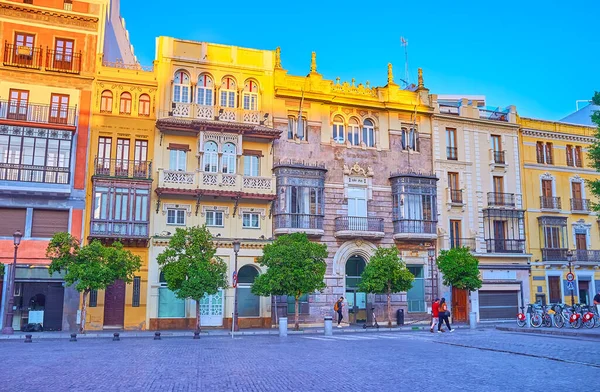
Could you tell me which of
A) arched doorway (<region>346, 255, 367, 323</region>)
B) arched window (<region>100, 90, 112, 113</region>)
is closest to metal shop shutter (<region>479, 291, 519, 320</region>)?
arched doorway (<region>346, 255, 367, 323</region>)

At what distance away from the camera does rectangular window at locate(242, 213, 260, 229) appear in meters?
32.8

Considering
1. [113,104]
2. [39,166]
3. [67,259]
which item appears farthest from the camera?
[113,104]

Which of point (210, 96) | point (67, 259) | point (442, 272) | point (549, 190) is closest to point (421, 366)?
point (67, 259)

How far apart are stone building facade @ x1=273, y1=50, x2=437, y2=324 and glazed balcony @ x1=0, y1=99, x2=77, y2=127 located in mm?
11497

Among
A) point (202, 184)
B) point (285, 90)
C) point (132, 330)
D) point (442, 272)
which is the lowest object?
point (132, 330)

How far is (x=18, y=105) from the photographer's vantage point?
2969cm

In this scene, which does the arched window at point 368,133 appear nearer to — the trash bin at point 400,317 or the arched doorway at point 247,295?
the trash bin at point 400,317

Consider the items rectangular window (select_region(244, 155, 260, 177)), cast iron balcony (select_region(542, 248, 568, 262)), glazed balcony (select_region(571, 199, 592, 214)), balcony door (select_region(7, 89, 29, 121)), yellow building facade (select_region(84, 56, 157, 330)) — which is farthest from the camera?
glazed balcony (select_region(571, 199, 592, 214))

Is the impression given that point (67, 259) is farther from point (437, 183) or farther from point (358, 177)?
point (437, 183)

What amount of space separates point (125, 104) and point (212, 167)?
592 cm

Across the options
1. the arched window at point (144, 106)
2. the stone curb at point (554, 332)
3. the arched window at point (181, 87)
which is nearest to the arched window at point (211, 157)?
the arched window at point (181, 87)

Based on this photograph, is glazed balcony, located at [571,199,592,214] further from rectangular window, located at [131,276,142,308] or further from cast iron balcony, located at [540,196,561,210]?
rectangular window, located at [131,276,142,308]

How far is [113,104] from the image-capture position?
3148cm

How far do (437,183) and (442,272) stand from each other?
6.09m
